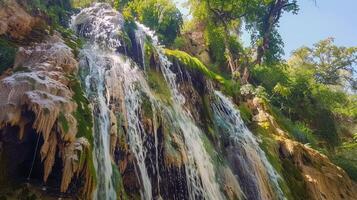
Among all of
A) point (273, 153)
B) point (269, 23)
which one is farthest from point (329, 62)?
point (273, 153)

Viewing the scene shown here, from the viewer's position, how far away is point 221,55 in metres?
18.4

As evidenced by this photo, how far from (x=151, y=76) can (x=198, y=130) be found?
1746mm

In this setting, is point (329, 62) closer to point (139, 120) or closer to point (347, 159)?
Result: point (347, 159)

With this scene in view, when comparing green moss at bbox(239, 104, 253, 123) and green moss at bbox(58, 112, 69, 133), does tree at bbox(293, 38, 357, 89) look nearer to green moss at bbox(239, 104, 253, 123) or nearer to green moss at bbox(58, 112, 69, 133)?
green moss at bbox(239, 104, 253, 123)

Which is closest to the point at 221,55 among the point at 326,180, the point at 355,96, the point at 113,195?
the point at 326,180

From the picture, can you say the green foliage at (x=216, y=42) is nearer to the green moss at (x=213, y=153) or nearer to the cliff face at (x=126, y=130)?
the cliff face at (x=126, y=130)

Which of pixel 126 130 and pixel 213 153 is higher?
pixel 126 130

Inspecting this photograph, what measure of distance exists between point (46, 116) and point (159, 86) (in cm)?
442

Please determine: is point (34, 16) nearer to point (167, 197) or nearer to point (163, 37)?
point (167, 197)

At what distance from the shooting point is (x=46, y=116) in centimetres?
459

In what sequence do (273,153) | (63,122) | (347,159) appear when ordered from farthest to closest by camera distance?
1. (347,159)
2. (273,153)
3. (63,122)

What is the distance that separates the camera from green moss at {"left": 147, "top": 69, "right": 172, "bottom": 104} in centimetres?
842

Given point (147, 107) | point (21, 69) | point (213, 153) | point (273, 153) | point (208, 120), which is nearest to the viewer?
point (21, 69)

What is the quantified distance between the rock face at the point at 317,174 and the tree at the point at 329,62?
1308 centimetres
